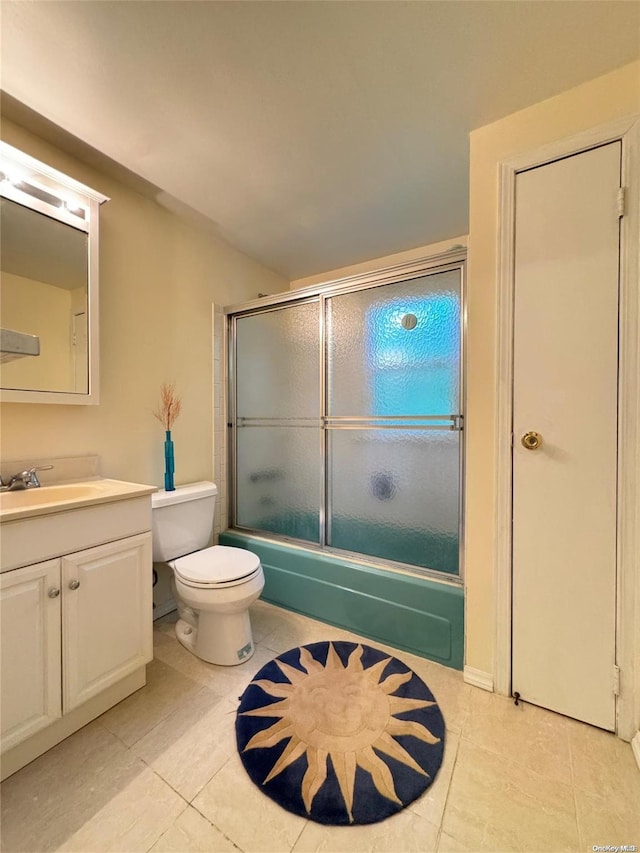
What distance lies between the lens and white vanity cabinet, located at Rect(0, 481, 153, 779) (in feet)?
3.40

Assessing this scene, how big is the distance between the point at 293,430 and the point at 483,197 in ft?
4.88

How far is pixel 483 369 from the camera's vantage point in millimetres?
1412

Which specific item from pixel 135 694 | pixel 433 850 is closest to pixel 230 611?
pixel 135 694

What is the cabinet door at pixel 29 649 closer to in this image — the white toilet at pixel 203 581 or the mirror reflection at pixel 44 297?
the white toilet at pixel 203 581

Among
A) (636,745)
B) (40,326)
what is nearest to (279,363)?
(40,326)

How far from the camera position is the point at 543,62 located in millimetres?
1136

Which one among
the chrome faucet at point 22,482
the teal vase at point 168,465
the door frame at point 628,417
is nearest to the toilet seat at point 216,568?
the teal vase at point 168,465

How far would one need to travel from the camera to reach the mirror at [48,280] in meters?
1.36

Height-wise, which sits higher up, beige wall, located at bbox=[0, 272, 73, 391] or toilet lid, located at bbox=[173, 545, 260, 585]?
beige wall, located at bbox=[0, 272, 73, 391]

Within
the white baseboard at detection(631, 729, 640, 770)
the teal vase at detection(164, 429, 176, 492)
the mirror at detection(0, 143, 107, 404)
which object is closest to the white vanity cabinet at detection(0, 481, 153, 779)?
the teal vase at detection(164, 429, 176, 492)

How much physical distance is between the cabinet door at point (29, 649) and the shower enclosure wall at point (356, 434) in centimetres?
113

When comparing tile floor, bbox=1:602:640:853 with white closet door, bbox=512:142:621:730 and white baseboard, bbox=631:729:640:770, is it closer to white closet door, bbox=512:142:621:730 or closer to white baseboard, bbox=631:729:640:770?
white baseboard, bbox=631:729:640:770

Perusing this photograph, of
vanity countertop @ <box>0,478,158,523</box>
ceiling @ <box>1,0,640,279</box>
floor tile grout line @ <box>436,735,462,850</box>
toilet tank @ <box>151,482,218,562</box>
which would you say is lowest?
floor tile grout line @ <box>436,735,462,850</box>

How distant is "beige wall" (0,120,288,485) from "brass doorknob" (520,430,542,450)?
1.79 meters
